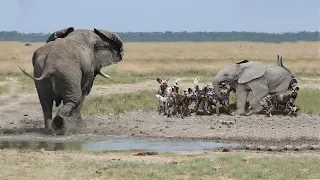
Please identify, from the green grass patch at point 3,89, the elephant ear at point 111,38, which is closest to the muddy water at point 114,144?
the elephant ear at point 111,38

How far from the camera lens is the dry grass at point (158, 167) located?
1384cm

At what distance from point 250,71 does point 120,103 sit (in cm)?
462

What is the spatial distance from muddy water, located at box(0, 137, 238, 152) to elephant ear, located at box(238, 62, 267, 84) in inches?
271

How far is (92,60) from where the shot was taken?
22500mm

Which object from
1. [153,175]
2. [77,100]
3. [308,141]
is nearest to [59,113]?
[77,100]

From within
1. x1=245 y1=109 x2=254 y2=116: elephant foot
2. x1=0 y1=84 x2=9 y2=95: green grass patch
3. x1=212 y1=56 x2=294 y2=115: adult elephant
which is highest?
x1=212 y1=56 x2=294 y2=115: adult elephant

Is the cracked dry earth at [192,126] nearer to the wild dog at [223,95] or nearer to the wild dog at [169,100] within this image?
the wild dog at [169,100]

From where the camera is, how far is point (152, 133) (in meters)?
22.1

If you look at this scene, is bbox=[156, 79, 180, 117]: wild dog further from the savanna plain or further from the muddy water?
the muddy water

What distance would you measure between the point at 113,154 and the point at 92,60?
A: 6.21m

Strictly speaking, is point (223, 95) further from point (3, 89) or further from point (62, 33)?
point (3, 89)

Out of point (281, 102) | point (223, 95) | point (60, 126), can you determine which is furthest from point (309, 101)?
point (60, 126)

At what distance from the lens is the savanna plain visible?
14.1 m

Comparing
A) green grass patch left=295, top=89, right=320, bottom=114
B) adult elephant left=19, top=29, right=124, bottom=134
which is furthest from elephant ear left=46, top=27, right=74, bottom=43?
green grass patch left=295, top=89, right=320, bottom=114
